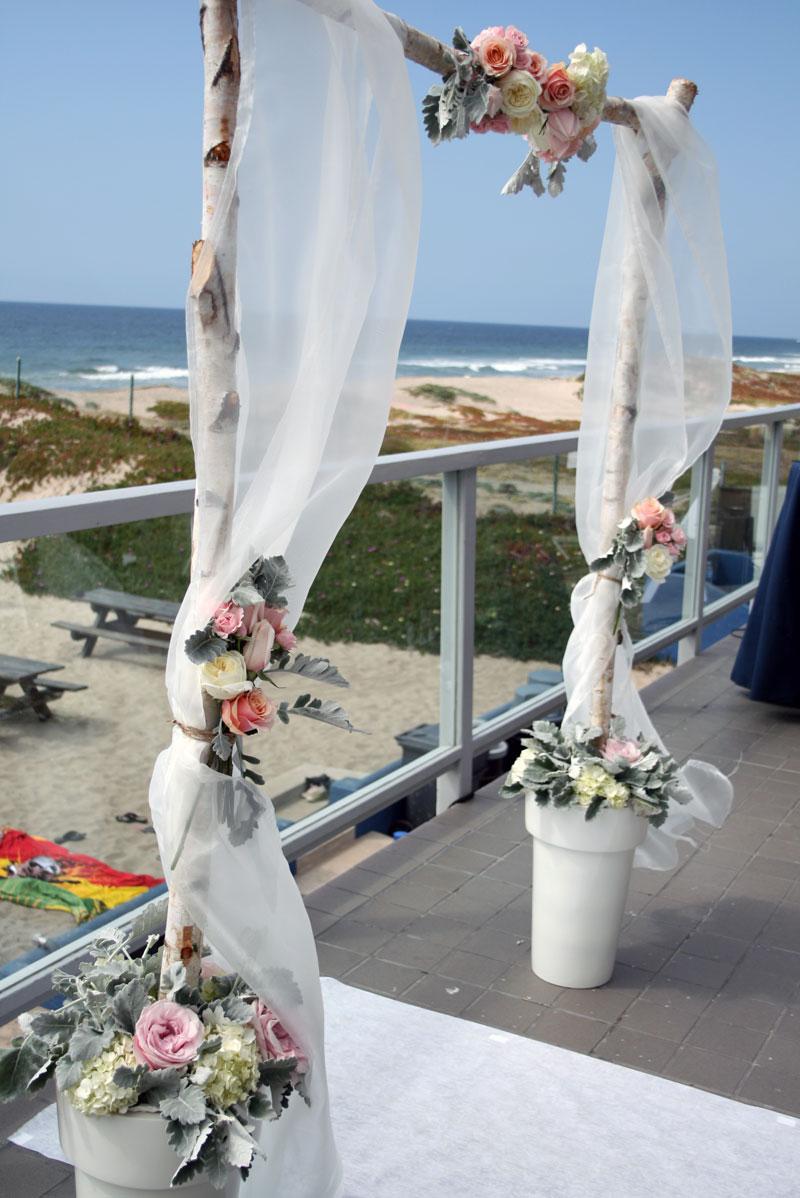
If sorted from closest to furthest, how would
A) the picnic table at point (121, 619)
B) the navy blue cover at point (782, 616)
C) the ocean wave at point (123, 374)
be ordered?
the picnic table at point (121, 619) → the navy blue cover at point (782, 616) → the ocean wave at point (123, 374)

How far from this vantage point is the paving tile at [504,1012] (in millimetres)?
2583

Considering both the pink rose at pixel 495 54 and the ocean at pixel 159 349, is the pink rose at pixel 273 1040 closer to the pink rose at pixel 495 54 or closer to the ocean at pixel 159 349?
the pink rose at pixel 495 54

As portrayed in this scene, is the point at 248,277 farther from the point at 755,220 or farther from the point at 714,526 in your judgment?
the point at 755,220

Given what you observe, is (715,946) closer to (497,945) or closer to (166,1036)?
(497,945)

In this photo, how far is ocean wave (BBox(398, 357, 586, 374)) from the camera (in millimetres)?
43781

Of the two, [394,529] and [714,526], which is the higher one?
[394,529]

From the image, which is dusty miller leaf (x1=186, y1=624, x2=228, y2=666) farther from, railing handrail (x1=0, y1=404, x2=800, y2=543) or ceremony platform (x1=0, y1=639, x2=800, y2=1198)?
ceremony platform (x1=0, y1=639, x2=800, y2=1198)

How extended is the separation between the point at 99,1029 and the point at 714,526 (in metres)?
4.50

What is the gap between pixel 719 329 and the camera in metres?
2.79

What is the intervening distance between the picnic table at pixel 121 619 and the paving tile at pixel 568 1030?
43.2 inches

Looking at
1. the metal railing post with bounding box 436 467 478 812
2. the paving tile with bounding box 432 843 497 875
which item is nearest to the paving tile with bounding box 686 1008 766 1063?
the paving tile with bounding box 432 843 497 875

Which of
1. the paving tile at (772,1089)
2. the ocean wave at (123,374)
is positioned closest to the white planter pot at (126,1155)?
the paving tile at (772,1089)

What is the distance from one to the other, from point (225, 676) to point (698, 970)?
164 centimetres

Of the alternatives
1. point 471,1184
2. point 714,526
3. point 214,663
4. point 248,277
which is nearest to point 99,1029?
A: point 214,663
